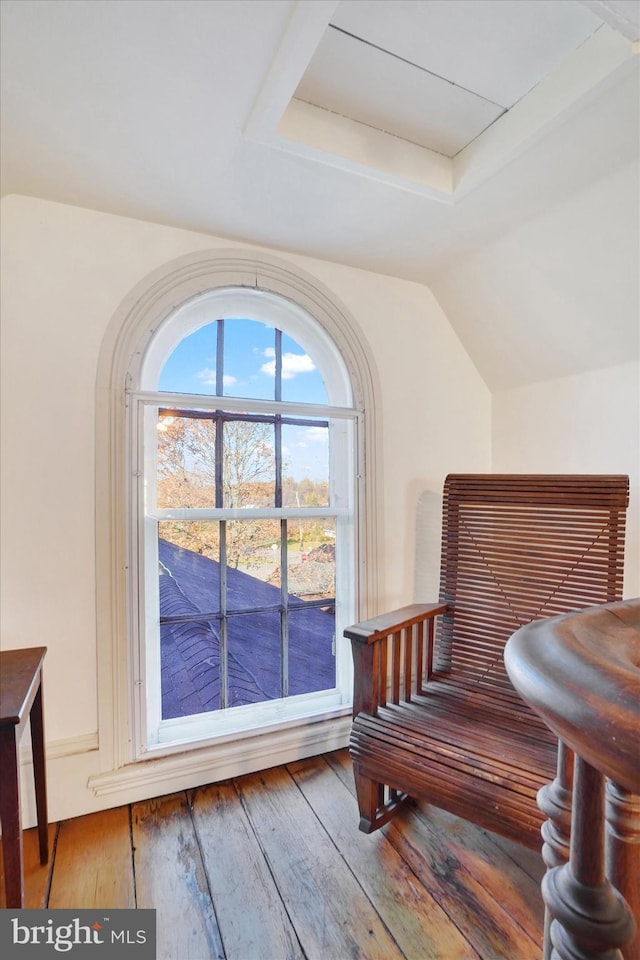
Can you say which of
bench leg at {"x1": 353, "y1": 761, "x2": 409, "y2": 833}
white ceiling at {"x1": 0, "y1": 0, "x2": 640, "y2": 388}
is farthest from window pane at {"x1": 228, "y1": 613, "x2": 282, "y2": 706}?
white ceiling at {"x1": 0, "y1": 0, "x2": 640, "y2": 388}

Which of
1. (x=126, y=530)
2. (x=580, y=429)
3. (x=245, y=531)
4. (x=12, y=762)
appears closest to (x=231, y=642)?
(x=245, y=531)

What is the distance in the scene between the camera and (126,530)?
1721 mm

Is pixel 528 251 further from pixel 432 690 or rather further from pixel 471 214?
pixel 432 690

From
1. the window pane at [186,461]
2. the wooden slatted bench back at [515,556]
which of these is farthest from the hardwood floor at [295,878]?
the window pane at [186,461]

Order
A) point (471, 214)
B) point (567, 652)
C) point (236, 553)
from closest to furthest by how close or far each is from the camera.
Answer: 1. point (567, 652)
2. point (471, 214)
3. point (236, 553)

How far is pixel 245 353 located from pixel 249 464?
0.51 metres

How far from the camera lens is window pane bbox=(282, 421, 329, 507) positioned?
83.5 inches

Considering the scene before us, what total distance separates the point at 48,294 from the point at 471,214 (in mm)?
1596

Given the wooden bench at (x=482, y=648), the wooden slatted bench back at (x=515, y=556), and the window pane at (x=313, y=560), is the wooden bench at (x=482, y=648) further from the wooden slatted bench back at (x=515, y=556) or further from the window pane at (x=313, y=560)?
the window pane at (x=313, y=560)

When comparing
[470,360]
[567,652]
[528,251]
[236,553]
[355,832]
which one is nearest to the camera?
[567,652]

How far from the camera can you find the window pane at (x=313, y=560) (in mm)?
2135

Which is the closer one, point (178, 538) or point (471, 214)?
point (471, 214)

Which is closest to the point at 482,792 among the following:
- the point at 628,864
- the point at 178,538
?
the point at 628,864

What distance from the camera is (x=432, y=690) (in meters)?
1.75
